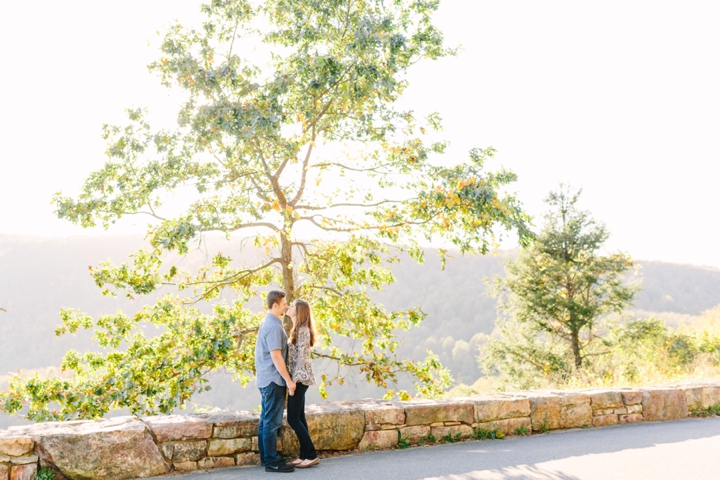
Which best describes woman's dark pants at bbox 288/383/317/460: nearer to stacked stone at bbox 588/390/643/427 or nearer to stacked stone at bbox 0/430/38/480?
stacked stone at bbox 0/430/38/480

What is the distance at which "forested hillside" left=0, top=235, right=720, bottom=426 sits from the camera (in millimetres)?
60406

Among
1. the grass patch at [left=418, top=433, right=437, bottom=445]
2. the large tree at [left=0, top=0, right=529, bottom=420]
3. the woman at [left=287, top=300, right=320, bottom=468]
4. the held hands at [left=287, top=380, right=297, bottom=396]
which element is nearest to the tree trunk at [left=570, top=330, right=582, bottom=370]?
the large tree at [left=0, top=0, right=529, bottom=420]

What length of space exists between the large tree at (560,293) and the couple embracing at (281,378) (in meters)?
12.9

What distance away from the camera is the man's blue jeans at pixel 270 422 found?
4.66 meters

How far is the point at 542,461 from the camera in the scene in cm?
482

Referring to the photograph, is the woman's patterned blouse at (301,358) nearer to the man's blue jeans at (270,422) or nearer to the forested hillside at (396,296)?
the man's blue jeans at (270,422)

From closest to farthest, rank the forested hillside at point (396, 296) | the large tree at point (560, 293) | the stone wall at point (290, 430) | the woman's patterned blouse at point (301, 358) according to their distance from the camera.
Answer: the stone wall at point (290, 430)
the woman's patterned blouse at point (301, 358)
the large tree at point (560, 293)
the forested hillside at point (396, 296)

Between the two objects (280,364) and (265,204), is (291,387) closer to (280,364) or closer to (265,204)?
(280,364)

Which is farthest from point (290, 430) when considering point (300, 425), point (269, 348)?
point (269, 348)

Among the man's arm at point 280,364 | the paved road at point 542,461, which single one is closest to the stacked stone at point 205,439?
the paved road at point 542,461

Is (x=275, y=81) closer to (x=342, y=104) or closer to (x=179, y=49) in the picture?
(x=342, y=104)

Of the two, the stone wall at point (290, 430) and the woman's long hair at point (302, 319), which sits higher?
the woman's long hair at point (302, 319)

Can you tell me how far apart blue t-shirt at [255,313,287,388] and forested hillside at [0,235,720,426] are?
52228 millimetres

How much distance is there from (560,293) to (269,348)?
14.0 metres
